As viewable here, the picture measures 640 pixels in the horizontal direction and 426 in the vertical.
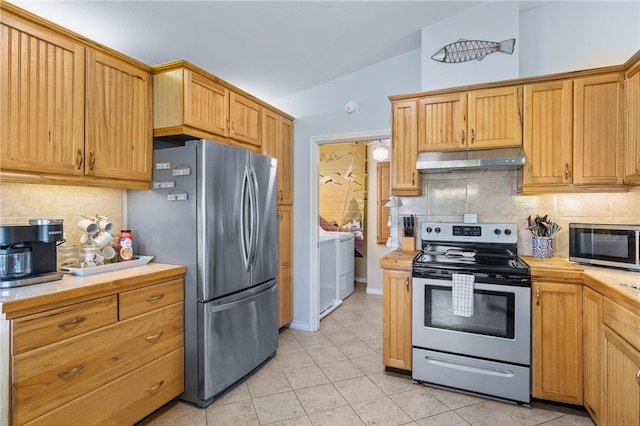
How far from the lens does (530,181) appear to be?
2.40 meters

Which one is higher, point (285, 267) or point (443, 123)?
point (443, 123)

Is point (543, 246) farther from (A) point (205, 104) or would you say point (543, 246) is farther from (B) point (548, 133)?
(A) point (205, 104)

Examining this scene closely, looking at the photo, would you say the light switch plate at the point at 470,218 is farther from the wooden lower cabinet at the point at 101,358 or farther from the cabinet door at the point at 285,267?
the wooden lower cabinet at the point at 101,358

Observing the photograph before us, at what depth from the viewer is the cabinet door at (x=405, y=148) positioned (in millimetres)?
2740

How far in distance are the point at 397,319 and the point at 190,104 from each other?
217 cm

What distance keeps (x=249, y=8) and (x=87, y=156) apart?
139 centimetres

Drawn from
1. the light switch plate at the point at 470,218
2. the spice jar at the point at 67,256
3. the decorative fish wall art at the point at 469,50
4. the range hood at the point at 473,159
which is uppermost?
the decorative fish wall art at the point at 469,50

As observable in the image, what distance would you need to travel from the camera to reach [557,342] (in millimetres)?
2131

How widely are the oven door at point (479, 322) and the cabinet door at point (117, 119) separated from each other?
7.06ft

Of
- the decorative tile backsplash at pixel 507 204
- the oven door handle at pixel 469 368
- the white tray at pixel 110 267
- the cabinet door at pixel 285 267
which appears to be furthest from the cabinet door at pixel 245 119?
the oven door handle at pixel 469 368

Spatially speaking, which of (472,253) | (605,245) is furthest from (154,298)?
(605,245)

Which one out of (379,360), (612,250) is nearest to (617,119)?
(612,250)

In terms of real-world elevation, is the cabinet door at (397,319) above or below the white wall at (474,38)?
below

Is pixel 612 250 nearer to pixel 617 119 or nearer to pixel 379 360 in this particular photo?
pixel 617 119
